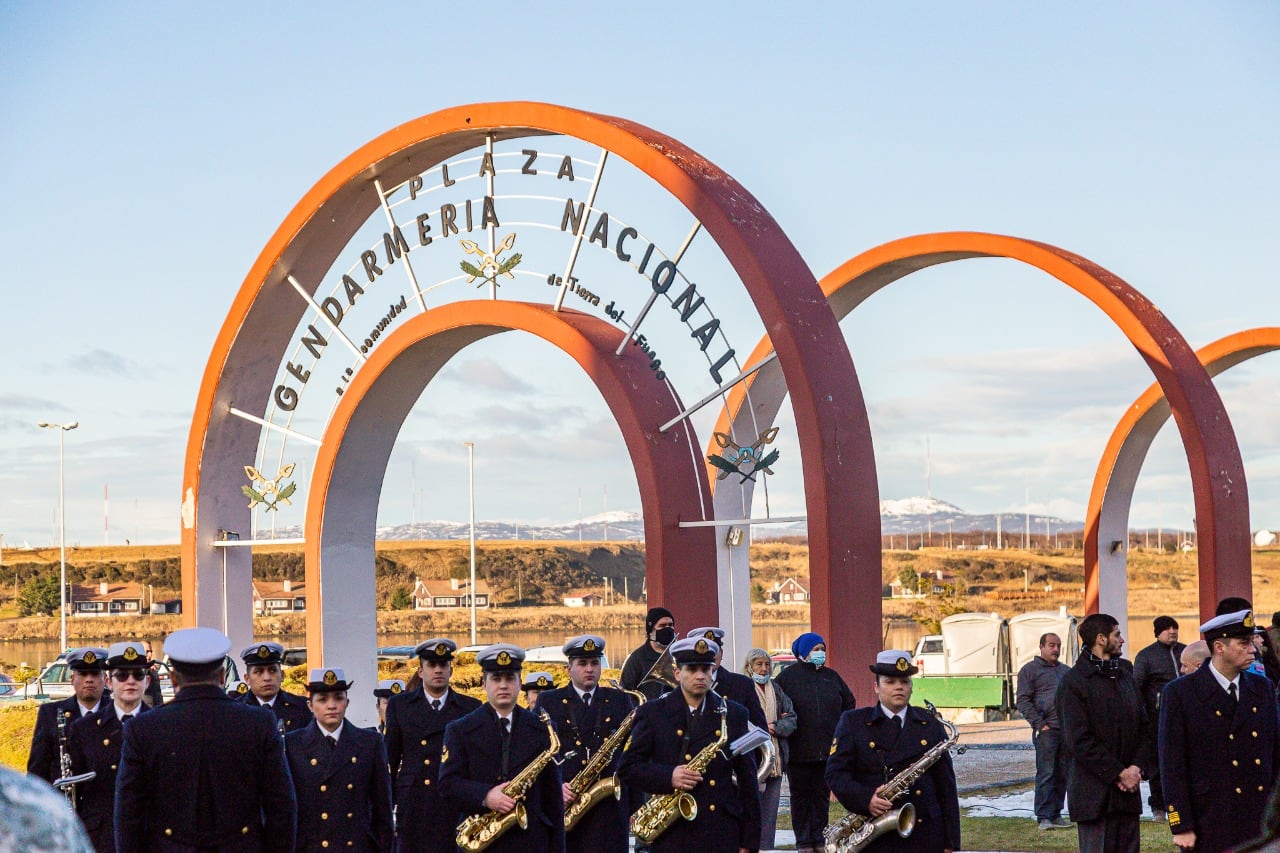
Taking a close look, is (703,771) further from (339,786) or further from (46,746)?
(46,746)

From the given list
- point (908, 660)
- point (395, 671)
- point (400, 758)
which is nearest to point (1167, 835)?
point (908, 660)

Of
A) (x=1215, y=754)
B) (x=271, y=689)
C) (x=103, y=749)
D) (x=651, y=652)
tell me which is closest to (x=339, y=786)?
(x=103, y=749)

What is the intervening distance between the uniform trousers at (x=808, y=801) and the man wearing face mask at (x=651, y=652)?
4.37 feet

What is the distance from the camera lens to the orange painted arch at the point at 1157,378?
19.4 meters

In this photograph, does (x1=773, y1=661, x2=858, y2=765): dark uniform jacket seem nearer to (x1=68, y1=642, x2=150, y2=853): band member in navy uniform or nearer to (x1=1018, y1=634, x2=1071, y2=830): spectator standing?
(x1=1018, y1=634, x2=1071, y2=830): spectator standing

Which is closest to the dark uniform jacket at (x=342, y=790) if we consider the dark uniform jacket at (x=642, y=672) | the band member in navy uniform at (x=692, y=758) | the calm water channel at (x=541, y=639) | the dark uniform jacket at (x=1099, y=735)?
the band member in navy uniform at (x=692, y=758)

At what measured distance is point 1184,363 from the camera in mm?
19516

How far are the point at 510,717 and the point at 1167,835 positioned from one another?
21.9ft

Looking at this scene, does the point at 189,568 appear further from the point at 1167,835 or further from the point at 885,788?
the point at 885,788

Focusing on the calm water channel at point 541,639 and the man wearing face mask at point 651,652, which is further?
the calm water channel at point 541,639

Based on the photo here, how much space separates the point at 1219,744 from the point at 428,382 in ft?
42.9

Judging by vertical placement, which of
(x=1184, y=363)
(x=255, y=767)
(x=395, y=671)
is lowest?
(x=395, y=671)

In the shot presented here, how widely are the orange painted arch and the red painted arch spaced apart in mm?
2213

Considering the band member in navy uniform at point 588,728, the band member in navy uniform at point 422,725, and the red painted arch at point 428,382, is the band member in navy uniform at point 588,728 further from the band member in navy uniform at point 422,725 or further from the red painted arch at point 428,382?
the red painted arch at point 428,382
